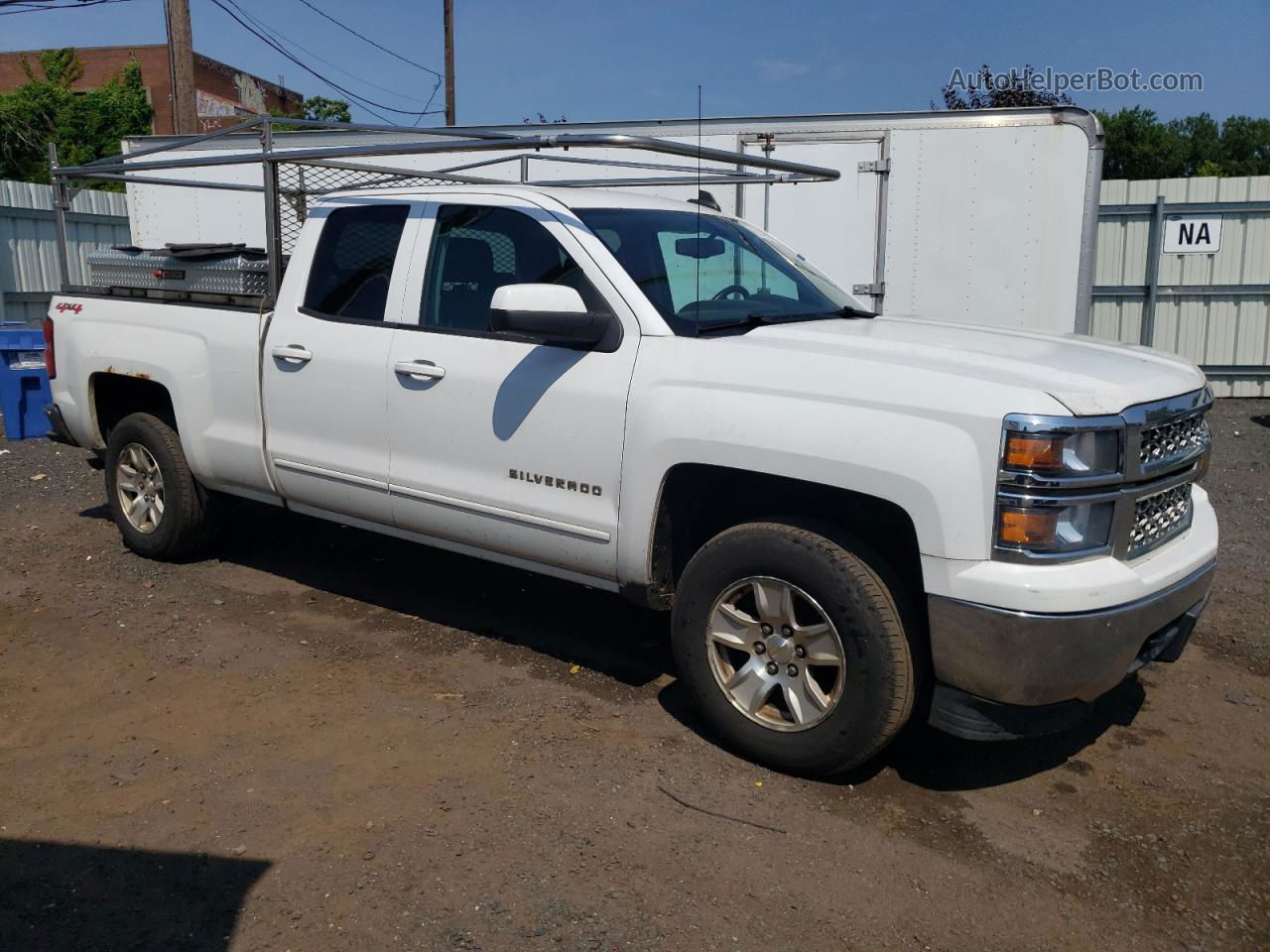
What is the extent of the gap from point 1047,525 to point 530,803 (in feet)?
6.09

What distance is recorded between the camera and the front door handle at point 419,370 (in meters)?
4.66

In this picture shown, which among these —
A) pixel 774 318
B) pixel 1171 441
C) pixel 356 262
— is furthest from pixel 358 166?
pixel 1171 441

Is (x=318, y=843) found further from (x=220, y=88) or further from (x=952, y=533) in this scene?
(x=220, y=88)

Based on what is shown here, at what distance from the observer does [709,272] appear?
4656 millimetres

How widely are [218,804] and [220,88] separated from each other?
143 ft

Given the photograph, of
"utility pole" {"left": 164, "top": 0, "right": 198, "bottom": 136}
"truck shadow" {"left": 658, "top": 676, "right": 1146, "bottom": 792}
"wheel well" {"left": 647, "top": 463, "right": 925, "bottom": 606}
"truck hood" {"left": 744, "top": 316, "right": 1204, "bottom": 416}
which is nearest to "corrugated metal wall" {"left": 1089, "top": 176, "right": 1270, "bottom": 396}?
"truck hood" {"left": 744, "top": 316, "right": 1204, "bottom": 416}

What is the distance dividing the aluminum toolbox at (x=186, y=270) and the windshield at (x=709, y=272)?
2038 millimetres

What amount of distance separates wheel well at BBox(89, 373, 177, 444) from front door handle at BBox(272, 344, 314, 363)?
4.10 feet

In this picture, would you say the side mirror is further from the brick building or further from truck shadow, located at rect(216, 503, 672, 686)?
the brick building

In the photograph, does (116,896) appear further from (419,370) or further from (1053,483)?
(1053,483)

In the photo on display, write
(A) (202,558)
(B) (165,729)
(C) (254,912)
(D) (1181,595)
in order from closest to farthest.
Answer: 1. (C) (254,912)
2. (D) (1181,595)
3. (B) (165,729)
4. (A) (202,558)

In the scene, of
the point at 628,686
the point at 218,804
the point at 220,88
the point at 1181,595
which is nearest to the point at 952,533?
the point at 1181,595

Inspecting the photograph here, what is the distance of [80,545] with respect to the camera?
22.3 feet

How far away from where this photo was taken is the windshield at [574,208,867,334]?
438cm
